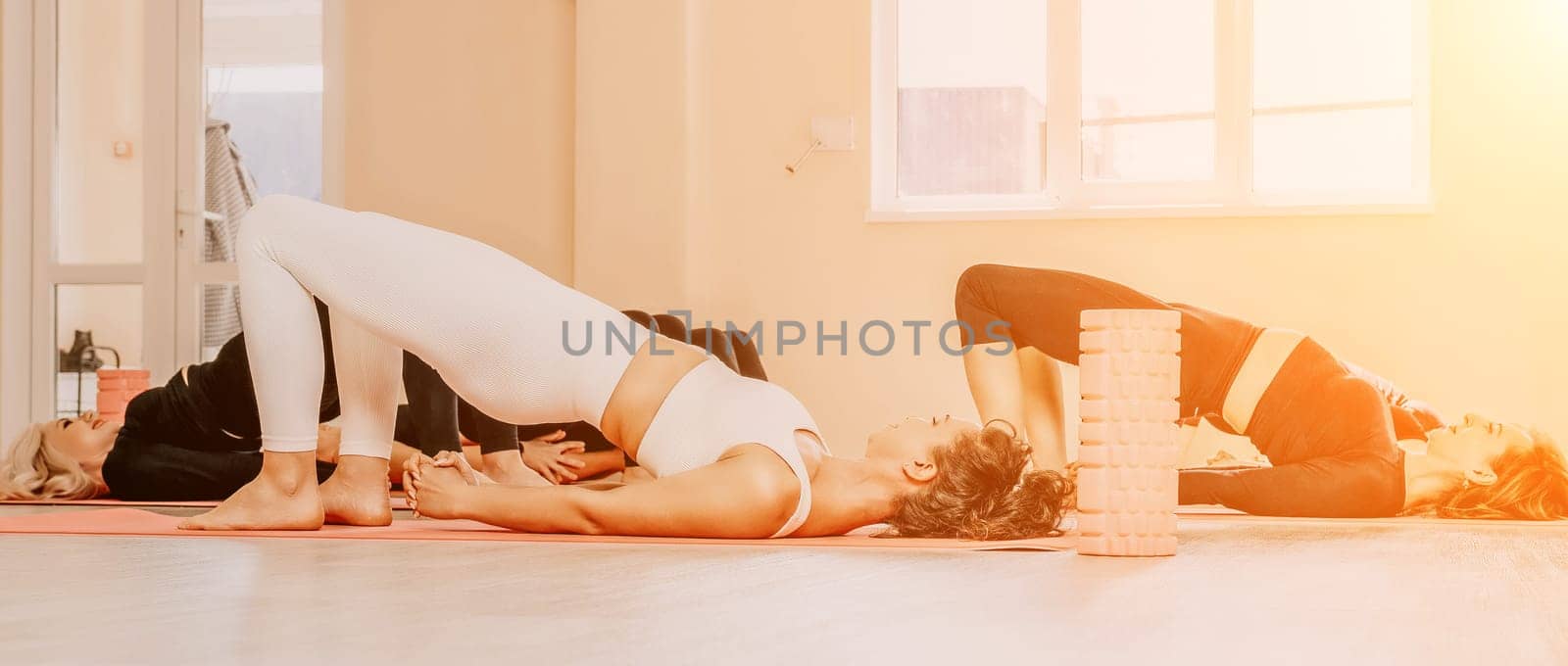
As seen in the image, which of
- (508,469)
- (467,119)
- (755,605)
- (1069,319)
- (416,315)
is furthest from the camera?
(467,119)

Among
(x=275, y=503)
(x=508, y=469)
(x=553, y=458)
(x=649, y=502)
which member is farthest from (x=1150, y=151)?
(x=275, y=503)

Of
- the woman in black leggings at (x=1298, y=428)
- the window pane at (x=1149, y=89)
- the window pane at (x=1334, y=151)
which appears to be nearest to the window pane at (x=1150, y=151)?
the window pane at (x=1149, y=89)

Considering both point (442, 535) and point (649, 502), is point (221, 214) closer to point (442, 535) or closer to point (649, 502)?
point (442, 535)

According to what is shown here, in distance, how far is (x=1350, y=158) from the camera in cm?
457

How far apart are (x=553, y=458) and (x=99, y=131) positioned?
11.0ft

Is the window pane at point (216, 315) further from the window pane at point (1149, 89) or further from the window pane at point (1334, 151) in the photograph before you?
the window pane at point (1334, 151)

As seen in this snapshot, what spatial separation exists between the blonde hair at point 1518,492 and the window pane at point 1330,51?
1.84 m

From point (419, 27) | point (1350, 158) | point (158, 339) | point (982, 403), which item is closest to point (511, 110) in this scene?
point (419, 27)

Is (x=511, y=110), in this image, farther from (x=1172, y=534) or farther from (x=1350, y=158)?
(x=1172, y=534)

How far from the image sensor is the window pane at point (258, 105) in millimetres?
5520

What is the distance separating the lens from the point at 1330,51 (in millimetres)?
4602

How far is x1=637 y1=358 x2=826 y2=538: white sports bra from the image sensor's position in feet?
Answer: 7.21

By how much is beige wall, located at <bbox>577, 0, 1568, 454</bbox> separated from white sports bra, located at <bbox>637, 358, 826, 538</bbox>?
253 centimetres

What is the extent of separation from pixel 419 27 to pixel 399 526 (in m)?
3.18
